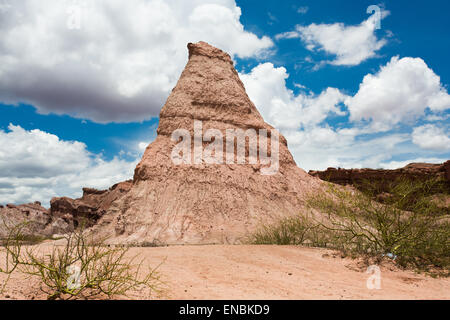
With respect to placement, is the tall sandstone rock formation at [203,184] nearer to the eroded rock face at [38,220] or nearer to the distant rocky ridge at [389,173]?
the eroded rock face at [38,220]

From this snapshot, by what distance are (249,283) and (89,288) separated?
7.96ft

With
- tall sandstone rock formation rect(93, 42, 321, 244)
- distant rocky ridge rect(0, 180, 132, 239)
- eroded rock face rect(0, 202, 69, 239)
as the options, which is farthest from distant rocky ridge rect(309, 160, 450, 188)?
eroded rock face rect(0, 202, 69, 239)

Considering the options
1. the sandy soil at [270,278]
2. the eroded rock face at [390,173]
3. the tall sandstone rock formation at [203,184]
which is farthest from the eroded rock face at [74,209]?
the eroded rock face at [390,173]

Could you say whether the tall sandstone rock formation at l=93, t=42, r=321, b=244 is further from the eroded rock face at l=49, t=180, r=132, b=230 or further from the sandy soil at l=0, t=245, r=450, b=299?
the eroded rock face at l=49, t=180, r=132, b=230

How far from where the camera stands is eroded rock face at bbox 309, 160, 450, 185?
22.5 meters

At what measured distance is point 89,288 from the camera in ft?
14.0

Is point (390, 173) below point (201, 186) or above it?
above

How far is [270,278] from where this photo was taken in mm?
5738

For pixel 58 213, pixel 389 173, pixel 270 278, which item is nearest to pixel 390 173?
pixel 389 173

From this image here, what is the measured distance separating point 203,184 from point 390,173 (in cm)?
1576

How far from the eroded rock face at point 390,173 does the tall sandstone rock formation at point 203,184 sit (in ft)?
23.1

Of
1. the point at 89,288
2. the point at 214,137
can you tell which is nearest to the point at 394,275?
the point at 89,288

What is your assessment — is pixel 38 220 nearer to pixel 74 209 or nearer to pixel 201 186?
pixel 74 209
